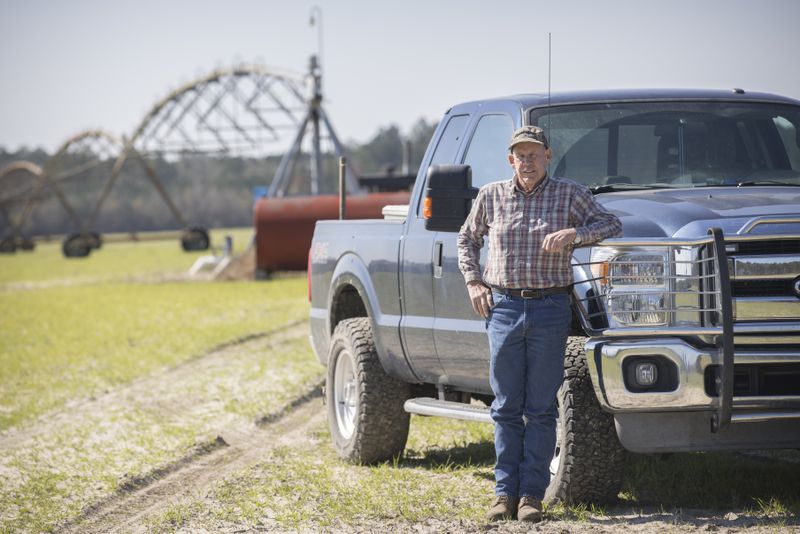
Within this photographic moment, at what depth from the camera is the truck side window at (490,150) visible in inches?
302

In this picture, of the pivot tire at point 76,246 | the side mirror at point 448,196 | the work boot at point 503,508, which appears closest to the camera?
the work boot at point 503,508

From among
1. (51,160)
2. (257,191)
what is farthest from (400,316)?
(51,160)

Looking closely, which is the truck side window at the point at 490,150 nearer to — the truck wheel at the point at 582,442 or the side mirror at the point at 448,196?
the side mirror at the point at 448,196

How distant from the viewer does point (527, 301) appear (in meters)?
6.52

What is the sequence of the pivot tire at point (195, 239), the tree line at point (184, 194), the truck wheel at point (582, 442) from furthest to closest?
the tree line at point (184, 194) < the pivot tire at point (195, 239) < the truck wheel at point (582, 442)

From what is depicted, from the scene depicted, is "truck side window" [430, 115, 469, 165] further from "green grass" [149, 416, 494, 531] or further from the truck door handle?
"green grass" [149, 416, 494, 531]

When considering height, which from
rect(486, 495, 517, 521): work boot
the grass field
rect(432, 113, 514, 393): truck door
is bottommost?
the grass field

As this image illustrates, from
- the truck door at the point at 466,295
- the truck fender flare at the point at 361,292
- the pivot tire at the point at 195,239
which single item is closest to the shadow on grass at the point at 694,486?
the truck fender flare at the point at 361,292

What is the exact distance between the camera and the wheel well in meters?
9.53

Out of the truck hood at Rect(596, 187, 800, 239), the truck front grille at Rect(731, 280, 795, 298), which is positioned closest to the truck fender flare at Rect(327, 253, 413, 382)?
the truck hood at Rect(596, 187, 800, 239)

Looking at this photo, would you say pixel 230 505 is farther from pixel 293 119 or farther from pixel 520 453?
pixel 293 119

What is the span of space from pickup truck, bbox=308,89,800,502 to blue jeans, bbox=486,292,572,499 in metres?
0.11

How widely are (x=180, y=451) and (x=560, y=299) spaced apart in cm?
449

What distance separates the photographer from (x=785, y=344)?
6.23 meters
